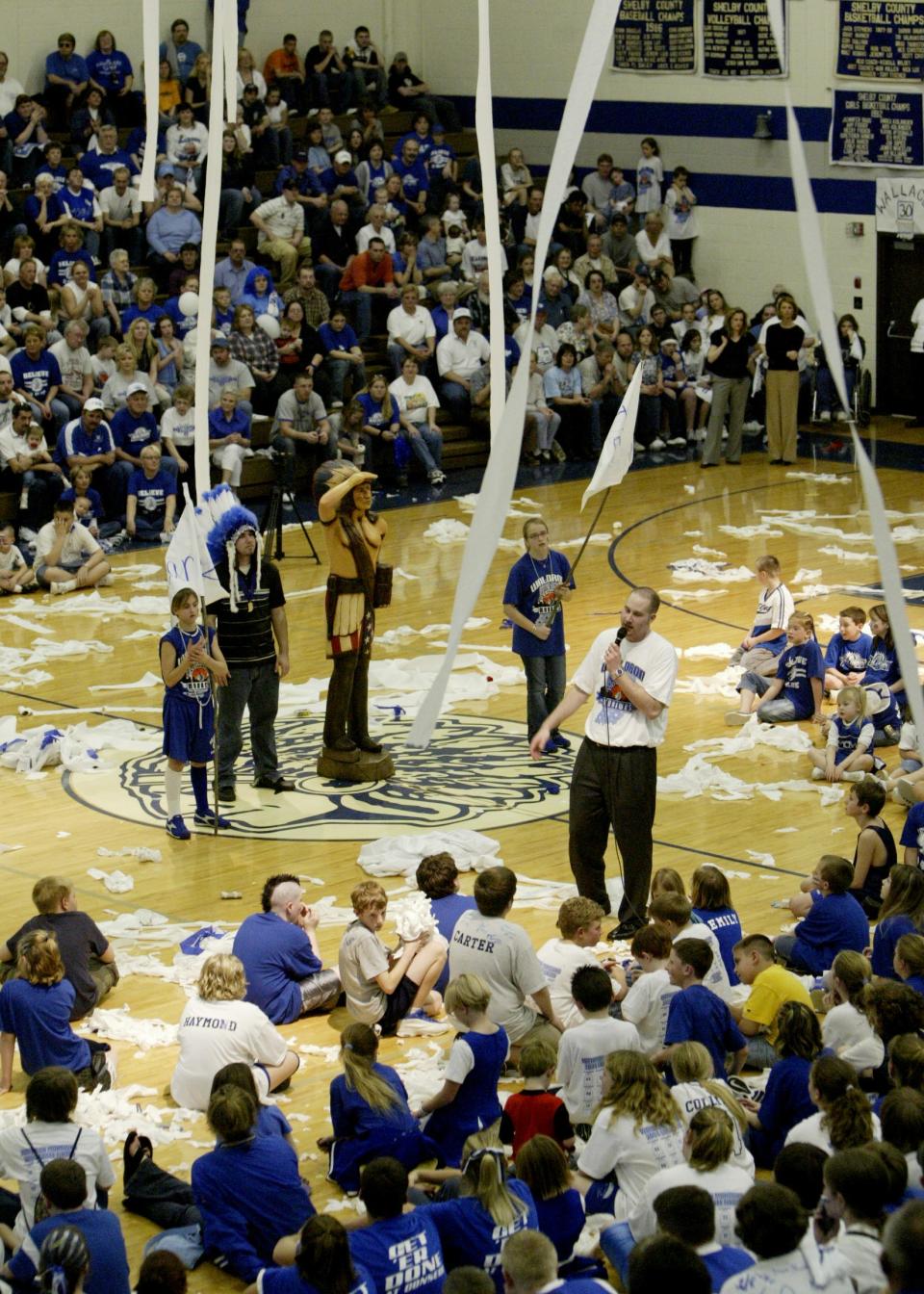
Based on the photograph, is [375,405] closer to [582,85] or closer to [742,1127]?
[742,1127]

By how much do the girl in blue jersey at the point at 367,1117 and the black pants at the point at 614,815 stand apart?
2.29 meters

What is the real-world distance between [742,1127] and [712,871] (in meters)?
1.77

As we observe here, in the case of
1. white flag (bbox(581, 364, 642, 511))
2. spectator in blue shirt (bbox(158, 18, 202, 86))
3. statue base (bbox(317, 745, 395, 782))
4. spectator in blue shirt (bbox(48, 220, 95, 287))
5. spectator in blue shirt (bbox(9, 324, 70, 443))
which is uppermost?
spectator in blue shirt (bbox(158, 18, 202, 86))

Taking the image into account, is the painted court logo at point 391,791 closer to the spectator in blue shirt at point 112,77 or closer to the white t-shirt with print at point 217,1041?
the white t-shirt with print at point 217,1041

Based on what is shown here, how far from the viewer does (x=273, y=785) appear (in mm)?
10484

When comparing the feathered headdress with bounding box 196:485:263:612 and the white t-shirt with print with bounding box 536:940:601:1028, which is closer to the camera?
the white t-shirt with print with bounding box 536:940:601:1028

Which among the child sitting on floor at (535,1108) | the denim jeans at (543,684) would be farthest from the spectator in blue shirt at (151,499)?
the child sitting on floor at (535,1108)

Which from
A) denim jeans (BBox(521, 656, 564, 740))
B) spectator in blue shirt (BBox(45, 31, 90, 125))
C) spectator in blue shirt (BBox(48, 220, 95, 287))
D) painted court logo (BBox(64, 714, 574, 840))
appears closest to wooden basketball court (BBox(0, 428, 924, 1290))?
painted court logo (BBox(64, 714, 574, 840))

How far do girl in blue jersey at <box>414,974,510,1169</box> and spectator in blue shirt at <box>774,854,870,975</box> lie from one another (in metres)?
1.77

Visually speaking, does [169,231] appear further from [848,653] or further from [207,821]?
[207,821]

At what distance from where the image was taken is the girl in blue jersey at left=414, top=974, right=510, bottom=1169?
6012 millimetres

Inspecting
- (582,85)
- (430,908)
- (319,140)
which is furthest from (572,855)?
(319,140)

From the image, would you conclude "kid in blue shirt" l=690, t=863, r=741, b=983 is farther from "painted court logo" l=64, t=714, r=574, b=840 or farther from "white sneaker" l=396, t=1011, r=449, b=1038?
"painted court logo" l=64, t=714, r=574, b=840

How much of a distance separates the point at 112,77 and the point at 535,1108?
1742 cm
